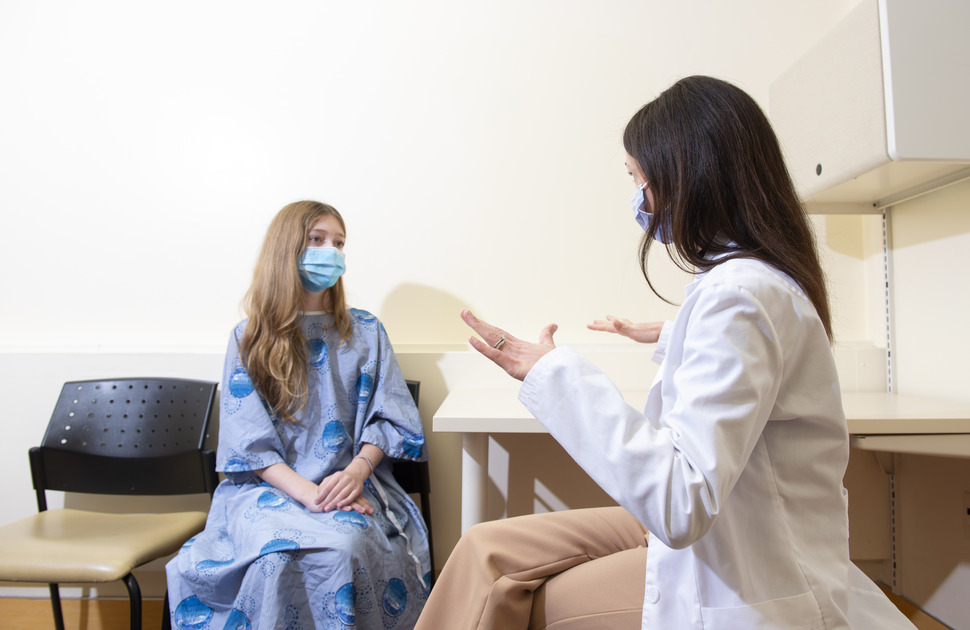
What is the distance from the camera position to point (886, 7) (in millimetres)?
1327

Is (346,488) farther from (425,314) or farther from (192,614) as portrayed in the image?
(425,314)

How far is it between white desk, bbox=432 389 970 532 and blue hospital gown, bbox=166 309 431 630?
0.20 m

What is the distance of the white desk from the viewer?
1335 mm

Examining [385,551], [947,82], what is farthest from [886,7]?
[385,551]

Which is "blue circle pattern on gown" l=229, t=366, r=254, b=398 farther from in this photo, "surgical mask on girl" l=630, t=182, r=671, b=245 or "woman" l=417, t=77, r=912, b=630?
"surgical mask on girl" l=630, t=182, r=671, b=245

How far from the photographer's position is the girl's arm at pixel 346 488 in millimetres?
1410

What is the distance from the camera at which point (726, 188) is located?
31.0 inches

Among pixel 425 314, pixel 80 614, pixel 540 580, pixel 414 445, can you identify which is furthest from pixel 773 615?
pixel 80 614

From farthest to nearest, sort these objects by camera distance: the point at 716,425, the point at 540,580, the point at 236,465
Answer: the point at 236,465
the point at 540,580
the point at 716,425

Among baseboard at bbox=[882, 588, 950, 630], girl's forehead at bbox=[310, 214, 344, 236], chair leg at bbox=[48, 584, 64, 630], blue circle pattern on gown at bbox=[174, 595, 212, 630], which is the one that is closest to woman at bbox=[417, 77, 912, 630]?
blue circle pattern on gown at bbox=[174, 595, 212, 630]

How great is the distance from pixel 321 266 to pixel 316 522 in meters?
0.65

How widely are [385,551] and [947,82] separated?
1618 millimetres

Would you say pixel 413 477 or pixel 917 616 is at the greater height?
pixel 413 477

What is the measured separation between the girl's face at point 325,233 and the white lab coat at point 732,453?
105 cm
